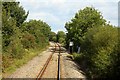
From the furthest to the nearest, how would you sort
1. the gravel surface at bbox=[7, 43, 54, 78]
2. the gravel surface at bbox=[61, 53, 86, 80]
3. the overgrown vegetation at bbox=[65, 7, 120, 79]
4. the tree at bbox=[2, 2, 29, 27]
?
the tree at bbox=[2, 2, 29, 27], the gravel surface at bbox=[61, 53, 86, 80], the gravel surface at bbox=[7, 43, 54, 78], the overgrown vegetation at bbox=[65, 7, 120, 79]

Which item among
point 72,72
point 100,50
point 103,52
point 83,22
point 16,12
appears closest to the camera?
point 103,52

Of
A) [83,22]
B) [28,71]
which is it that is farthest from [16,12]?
[28,71]

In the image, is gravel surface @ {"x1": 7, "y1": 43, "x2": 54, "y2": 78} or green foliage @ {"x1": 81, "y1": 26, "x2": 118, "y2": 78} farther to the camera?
gravel surface @ {"x1": 7, "y1": 43, "x2": 54, "y2": 78}

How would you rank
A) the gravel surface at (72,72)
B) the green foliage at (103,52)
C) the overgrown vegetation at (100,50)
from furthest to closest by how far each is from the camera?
the gravel surface at (72,72) → the green foliage at (103,52) → the overgrown vegetation at (100,50)

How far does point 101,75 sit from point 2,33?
13.5 meters

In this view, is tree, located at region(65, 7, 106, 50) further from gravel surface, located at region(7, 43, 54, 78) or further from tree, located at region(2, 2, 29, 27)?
gravel surface, located at region(7, 43, 54, 78)

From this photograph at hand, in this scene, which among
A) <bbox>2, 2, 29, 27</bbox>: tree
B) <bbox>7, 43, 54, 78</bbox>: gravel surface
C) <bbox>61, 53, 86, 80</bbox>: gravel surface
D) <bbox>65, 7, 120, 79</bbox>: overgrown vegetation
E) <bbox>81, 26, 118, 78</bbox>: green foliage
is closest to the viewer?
<bbox>65, 7, 120, 79</bbox>: overgrown vegetation

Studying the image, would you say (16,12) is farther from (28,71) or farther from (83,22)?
(28,71)

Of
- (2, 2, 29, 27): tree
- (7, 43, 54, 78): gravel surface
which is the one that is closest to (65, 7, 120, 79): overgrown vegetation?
(7, 43, 54, 78): gravel surface

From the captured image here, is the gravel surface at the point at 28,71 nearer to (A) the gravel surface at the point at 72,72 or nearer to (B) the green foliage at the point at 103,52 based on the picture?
(A) the gravel surface at the point at 72,72

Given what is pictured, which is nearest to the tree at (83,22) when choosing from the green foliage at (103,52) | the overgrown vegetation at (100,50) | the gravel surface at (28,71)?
the overgrown vegetation at (100,50)

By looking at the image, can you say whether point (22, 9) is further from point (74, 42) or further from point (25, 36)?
point (74, 42)

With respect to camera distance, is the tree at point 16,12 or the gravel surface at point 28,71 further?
the tree at point 16,12

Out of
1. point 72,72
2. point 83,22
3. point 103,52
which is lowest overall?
point 72,72
